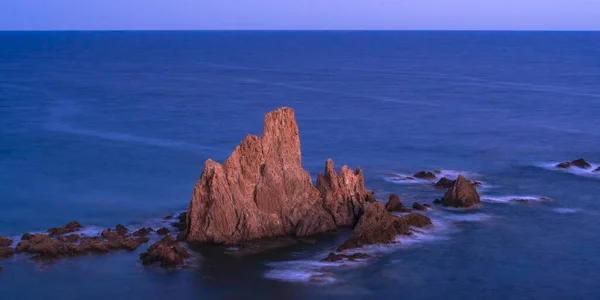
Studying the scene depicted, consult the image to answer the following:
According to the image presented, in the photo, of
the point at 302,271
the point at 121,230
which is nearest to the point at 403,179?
the point at 302,271

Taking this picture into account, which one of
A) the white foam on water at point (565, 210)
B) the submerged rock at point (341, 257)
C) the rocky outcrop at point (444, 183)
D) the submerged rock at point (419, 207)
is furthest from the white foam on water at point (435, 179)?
the submerged rock at point (341, 257)

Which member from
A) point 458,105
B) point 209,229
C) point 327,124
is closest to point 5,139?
point 327,124

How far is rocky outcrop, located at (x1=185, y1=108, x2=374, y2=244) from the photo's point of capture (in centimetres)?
3719

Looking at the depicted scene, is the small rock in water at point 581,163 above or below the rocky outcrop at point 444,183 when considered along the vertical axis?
above

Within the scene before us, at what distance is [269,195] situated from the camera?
125 ft

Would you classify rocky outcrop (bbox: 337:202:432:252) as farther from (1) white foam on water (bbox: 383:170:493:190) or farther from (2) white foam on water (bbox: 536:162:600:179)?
(2) white foam on water (bbox: 536:162:600:179)

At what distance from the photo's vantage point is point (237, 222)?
123ft

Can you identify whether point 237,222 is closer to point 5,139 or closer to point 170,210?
point 170,210

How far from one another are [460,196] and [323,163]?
16.0 m

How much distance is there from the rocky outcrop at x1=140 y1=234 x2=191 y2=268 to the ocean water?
0.52m

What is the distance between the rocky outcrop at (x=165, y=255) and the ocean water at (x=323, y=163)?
52cm

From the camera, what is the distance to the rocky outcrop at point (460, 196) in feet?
145

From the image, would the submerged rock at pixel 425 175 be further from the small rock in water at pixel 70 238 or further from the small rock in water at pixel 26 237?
the small rock in water at pixel 26 237

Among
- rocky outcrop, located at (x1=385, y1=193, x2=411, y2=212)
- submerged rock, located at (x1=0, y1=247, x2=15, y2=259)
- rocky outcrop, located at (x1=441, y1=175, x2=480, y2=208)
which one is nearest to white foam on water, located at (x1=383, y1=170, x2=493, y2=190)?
rocky outcrop, located at (x1=441, y1=175, x2=480, y2=208)
